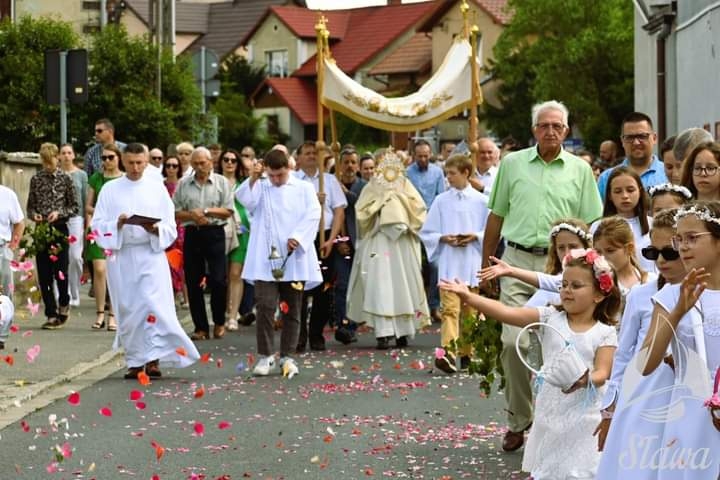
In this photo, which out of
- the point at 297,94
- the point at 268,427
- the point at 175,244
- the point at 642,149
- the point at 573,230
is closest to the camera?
the point at 573,230

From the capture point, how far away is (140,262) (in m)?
14.9

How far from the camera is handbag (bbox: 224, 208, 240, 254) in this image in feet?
65.1

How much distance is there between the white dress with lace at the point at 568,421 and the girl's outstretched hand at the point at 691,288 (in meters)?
1.93

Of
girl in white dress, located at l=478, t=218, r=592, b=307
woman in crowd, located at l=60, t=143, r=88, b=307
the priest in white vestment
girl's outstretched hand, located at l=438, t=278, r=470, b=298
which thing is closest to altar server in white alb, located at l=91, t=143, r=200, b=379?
the priest in white vestment

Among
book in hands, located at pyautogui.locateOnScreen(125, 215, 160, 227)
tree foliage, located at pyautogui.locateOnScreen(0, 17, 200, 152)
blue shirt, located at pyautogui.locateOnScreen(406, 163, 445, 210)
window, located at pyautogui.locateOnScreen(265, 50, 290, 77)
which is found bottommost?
book in hands, located at pyautogui.locateOnScreen(125, 215, 160, 227)

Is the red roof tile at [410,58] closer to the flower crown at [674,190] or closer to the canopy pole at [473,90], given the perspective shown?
the canopy pole at [473,90]

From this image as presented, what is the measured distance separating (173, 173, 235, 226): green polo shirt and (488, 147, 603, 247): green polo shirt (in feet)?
27.0

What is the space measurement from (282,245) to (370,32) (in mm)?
89346

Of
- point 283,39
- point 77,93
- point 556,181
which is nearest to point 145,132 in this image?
point 77,93

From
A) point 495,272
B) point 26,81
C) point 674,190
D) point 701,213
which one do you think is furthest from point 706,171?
point 26,81

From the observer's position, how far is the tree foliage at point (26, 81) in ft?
102

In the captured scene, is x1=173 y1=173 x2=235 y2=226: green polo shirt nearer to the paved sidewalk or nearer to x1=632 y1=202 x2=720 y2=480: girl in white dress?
the paved sidewalk

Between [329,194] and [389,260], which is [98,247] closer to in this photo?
[329,194]

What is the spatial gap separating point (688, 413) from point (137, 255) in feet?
29.9
